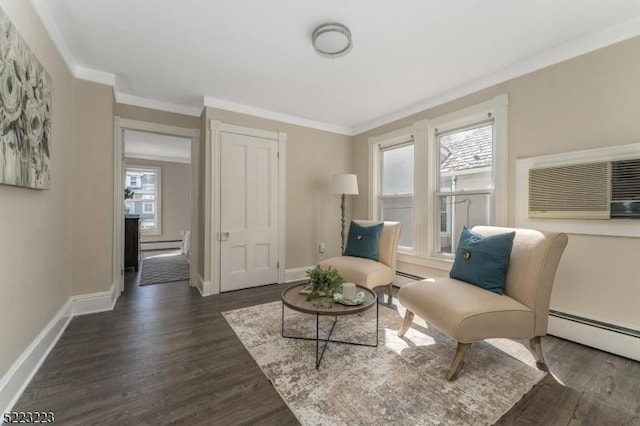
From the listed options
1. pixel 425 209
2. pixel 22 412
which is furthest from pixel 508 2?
pixel 22 412

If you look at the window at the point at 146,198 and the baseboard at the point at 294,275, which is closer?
the baseboard at the point at 294,275

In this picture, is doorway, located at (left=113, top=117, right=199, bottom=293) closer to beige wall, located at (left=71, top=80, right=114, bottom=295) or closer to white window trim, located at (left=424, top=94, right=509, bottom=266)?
beige wall, located at (left=71, top=80, right=114, bottom=295)

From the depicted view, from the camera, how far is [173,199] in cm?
741

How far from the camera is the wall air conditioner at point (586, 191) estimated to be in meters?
1.97

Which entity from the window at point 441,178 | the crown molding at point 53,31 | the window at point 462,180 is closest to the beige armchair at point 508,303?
the window at point 441,178

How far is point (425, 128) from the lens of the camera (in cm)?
341

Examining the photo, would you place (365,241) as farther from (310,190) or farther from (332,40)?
(332,40)

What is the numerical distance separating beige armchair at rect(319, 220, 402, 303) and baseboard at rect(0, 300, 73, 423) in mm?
2387

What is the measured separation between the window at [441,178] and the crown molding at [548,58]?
0.66 feet

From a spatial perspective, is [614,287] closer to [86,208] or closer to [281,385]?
[281,385]

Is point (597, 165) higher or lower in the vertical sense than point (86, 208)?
higher

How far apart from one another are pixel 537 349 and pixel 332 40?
2.75m

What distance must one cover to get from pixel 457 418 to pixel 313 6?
2.63 m

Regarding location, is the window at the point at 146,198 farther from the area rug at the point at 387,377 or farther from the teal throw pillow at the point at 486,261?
the teal throw pillow at the point at 486,261
